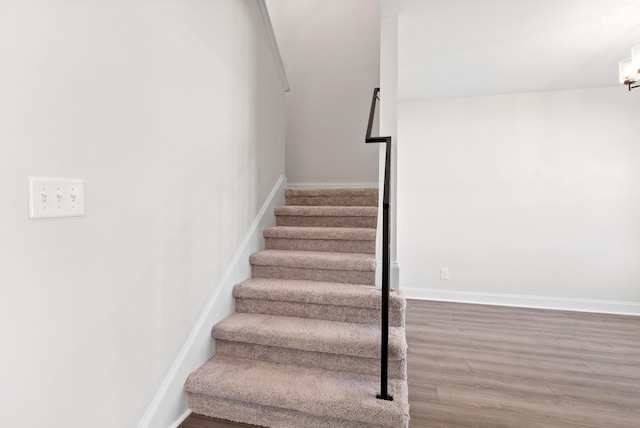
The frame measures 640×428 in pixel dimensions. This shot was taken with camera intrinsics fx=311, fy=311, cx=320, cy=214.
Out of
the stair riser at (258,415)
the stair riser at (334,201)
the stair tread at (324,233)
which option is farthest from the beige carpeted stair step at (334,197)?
the stair riser at (258,415)

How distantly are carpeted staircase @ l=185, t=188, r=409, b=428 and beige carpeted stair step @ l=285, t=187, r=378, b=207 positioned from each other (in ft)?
2.00

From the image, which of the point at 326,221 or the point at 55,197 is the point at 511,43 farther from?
the point at 55,197

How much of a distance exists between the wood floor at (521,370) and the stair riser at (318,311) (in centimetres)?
47

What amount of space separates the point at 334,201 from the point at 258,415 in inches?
75.3

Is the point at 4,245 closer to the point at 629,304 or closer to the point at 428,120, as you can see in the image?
the point at 428,120

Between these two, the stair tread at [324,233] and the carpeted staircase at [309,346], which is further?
the stair tread at [324,233]

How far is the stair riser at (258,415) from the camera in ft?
4.66

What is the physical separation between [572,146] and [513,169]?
0.62 meters

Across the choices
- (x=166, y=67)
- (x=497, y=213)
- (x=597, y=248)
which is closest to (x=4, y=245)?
(x=166, y=67)

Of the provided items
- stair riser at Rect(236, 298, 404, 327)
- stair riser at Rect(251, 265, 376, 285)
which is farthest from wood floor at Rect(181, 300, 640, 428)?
stair riser at Rect(251, 265, 376, 285)

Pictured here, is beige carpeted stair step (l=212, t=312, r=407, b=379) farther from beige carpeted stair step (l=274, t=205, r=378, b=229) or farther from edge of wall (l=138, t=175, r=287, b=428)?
beige carpeted stair step (l=274, t=205, r=378, b=229)

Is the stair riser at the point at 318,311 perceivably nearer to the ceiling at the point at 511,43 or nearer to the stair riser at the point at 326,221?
the stair riser at the point at 326,221

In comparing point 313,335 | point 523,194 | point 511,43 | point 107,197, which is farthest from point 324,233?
point 523,194

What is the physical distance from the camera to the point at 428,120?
3.80m
